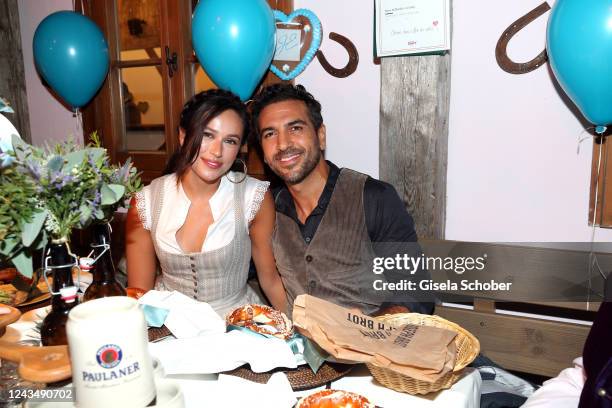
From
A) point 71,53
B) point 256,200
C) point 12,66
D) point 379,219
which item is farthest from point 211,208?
point 12,66

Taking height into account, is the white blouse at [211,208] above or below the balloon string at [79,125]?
below

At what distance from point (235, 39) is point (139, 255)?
1010 millimetres

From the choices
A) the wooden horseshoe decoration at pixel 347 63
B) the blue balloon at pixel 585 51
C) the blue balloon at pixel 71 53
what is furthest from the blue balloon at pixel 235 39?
the blue balloon at pixel 585 51

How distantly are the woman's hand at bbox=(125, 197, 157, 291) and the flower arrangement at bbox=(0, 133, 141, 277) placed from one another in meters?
0.97

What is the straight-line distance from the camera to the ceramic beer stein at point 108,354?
0.73 meters

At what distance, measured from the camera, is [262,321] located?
3.87 ft

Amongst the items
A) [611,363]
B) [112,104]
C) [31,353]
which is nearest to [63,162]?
[31,353]

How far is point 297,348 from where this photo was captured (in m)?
1.11

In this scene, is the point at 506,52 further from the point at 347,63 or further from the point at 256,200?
the point at 256,200

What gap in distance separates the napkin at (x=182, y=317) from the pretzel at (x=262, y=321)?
0.06m

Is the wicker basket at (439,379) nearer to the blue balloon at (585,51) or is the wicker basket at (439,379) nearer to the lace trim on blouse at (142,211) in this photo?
the blue balloon at (585,51)

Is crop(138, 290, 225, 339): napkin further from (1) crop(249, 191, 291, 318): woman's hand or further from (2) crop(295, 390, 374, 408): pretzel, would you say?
(1) crop(249, 191, 291, 318): woman's hand

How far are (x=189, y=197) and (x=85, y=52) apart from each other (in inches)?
54.8
